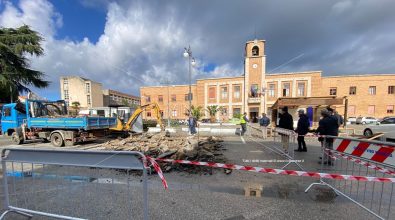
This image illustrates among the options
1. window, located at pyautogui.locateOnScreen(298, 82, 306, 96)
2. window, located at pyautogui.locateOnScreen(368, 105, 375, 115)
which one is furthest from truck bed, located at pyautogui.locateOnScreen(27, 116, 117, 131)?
window, located at pyautogui.locateOnScreen(368, 105, 375, 115)

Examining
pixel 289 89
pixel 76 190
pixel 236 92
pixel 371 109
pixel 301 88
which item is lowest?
pixel 76 190

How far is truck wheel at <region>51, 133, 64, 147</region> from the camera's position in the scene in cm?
961

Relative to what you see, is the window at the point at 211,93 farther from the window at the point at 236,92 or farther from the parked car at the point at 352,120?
the parked car at the point at 352,120

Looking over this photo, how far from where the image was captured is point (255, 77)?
34.8m

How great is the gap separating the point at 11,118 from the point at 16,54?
42.8 ft

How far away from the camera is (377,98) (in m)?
33.2

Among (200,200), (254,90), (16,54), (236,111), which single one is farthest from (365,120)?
(16,54)

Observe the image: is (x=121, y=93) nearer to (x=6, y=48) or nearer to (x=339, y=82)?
(x=6, y=48)

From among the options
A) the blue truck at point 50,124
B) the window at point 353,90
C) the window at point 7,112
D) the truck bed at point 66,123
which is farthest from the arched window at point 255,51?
the window at point 7,112

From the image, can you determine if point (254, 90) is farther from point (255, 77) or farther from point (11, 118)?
point (11, 118)

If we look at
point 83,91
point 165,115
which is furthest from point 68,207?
point 83,91

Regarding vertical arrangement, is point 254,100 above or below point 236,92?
below

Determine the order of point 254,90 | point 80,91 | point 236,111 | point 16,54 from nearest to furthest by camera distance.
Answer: point 16,54 < point 254,90 < point 236,111 < point 80,91

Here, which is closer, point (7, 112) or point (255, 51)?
point (7, 112)
